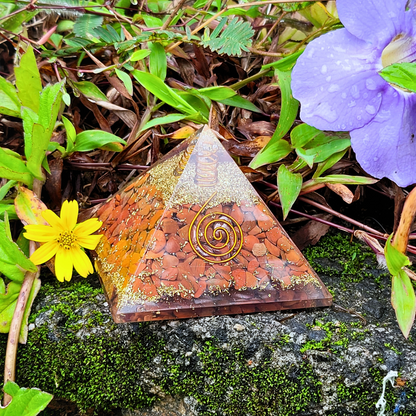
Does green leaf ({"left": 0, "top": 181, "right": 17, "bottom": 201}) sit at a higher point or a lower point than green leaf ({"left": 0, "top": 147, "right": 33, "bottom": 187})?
lower

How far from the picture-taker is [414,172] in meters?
0.92

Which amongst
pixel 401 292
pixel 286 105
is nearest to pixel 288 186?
pixel 286 105

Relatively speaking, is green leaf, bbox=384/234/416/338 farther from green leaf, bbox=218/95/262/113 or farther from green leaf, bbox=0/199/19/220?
green leaf, bbox=0/199/19/220

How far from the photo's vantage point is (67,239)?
1000mm

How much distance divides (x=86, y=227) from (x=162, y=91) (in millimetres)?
438

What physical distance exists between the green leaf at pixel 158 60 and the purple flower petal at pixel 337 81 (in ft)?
1.70

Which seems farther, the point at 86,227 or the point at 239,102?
the point at 239,102

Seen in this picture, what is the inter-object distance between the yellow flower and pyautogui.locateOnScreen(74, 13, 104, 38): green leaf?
1.85 ft

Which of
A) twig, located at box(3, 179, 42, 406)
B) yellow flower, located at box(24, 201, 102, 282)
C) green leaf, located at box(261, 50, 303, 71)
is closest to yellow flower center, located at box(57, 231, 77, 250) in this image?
yellow flower, located at box(24, 201, 102, 282)

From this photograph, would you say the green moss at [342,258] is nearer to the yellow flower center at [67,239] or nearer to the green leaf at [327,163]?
the green leaf at [327,163]

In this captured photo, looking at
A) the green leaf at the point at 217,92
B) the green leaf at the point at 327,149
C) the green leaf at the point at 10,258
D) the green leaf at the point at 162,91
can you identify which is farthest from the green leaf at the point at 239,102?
the green leaf at the point at 10,258

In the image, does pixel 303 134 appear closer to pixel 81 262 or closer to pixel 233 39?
pixel 233 39

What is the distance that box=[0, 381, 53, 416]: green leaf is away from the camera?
86 centimetres

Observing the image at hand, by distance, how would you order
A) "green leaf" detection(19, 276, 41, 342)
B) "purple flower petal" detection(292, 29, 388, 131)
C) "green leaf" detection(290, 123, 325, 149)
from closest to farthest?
"purple flower petal" detection(292, 29, 388, 131), "green leaf" detection(19, 276, 41, 342), "green leaf" detection(290, 123, 325, 149)
